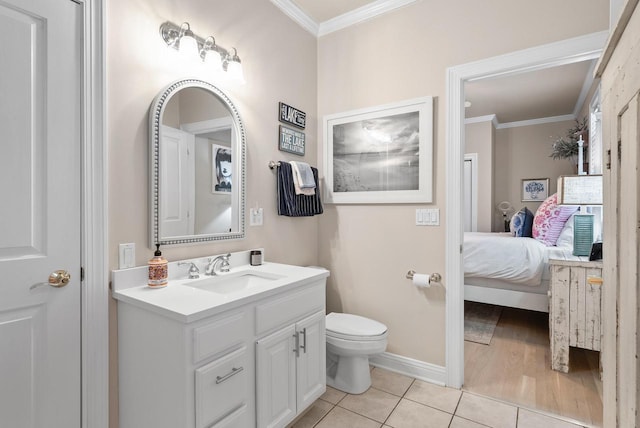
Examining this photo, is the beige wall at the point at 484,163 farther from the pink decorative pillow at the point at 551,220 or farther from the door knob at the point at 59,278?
the door knob at the point at 59,278

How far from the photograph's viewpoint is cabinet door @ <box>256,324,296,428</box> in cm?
151

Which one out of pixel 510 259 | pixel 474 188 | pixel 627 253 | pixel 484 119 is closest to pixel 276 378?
pixel 627 253

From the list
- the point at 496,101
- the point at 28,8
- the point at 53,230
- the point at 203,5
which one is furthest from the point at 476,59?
the point at 496,101

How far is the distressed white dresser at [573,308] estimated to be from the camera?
7.65 feet

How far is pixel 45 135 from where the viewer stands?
128 centimetres

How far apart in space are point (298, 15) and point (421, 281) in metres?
2.19

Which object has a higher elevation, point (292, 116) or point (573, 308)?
point (292, 116)

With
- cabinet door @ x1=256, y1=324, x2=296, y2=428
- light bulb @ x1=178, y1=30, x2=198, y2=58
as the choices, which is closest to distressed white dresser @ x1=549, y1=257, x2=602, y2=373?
cabinet door @ x1=256, y1=324, x2=296, y2=428

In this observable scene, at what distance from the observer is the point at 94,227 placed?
4.60 ft

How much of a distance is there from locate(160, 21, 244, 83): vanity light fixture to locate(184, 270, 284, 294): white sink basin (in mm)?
1155

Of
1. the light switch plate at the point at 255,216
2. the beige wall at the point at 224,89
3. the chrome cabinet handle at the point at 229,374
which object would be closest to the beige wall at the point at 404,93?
the beige wall at the point at 224,89

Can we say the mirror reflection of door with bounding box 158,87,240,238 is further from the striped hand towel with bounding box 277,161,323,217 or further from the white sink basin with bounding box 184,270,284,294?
the striped hand towel with bounding box 277,161,323,217

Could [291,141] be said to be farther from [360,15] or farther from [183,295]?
[183,295]

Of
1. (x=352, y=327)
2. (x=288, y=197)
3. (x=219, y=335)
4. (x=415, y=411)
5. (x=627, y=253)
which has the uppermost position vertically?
(x=288, y=197)
